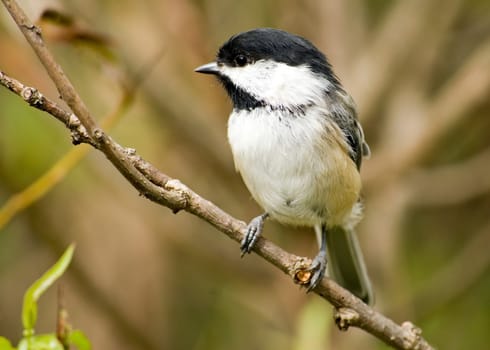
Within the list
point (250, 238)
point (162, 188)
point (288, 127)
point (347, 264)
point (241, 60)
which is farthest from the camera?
point (347, 264)

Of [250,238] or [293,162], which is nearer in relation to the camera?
[250,238]

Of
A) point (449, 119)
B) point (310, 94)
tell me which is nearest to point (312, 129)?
point (310, 94)

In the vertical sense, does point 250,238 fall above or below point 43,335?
above

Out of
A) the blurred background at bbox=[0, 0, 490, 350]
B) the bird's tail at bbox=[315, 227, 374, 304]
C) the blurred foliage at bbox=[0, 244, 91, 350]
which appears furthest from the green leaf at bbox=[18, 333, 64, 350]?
the blurred background at bbox=[0, 0, 490, 350]

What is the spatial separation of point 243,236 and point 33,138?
6.30ft

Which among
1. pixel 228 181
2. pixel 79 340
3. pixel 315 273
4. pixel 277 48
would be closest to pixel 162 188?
pixel 79 340

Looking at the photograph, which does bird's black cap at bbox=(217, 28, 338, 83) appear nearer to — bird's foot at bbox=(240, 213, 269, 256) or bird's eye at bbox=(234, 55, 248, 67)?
bird's eye at bbox=(234, 55, 248, 67)

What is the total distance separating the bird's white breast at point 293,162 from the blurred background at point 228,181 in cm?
63

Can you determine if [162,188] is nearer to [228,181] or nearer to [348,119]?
[348,119]

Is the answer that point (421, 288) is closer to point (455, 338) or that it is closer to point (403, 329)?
point (455, 338)

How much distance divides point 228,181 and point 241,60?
0.94m

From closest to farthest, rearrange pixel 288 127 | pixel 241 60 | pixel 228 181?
pixel 288 127 < pixel 241 60 < pixel 228 181

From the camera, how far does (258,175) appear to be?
242cm

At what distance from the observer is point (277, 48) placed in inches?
93.5
